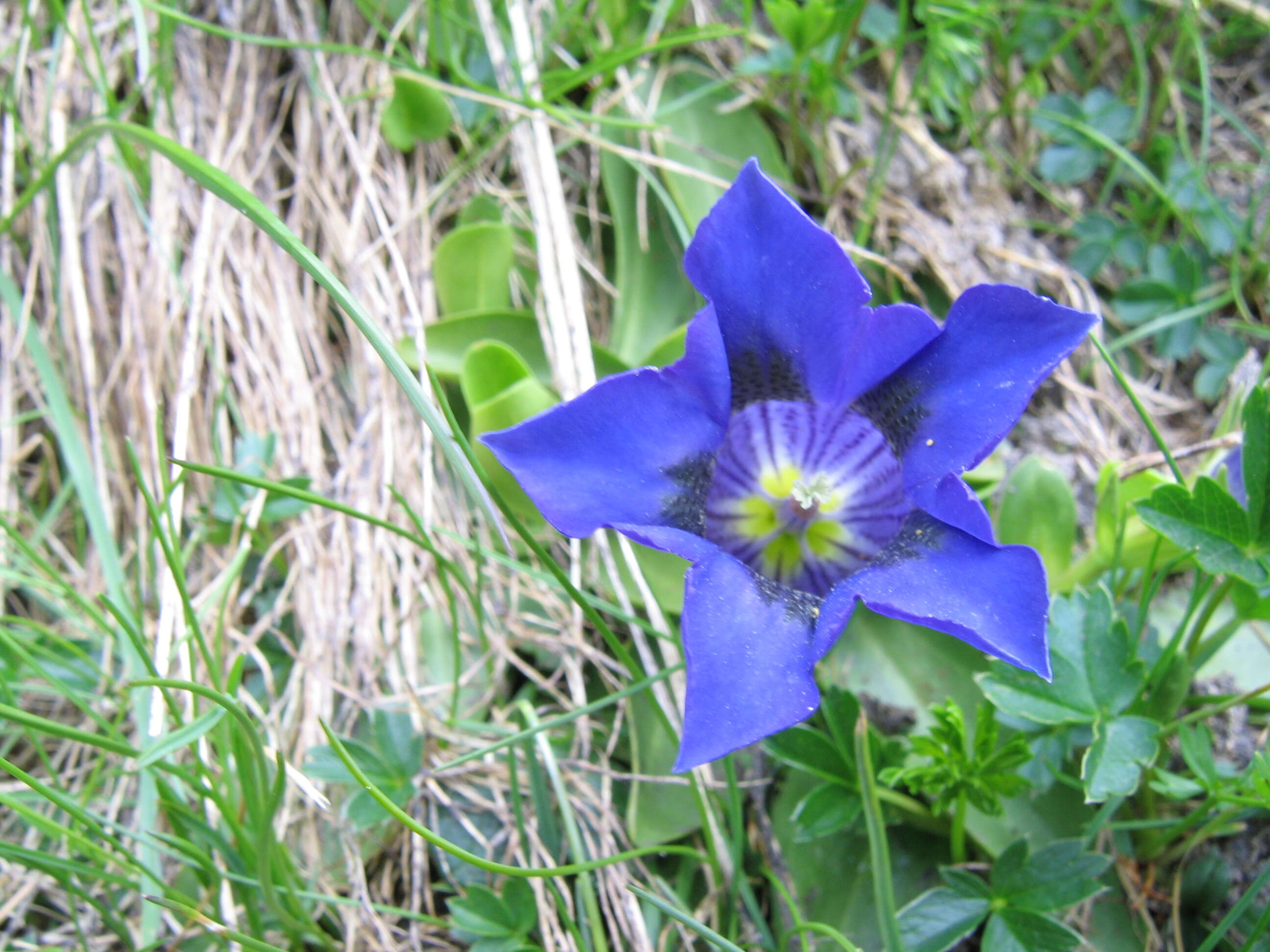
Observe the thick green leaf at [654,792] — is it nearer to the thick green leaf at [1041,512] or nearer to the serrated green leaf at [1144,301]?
the thick green leaf at [1041,512]

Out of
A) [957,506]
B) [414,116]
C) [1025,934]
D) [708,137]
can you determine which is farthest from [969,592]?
[414,116]

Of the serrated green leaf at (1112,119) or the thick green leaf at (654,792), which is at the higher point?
the serrated green leaf at (1112,119)

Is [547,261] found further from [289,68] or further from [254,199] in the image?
[289,68]

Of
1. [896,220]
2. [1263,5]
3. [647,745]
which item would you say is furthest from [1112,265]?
[647,745]

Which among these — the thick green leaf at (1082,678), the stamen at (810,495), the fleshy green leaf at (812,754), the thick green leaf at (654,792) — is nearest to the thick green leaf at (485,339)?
the stamen at (810,495)

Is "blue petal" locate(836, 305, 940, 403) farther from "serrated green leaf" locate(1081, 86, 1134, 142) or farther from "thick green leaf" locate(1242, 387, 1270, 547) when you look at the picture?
"serrated green leaf" locate(1081, 86, 1134, 142)

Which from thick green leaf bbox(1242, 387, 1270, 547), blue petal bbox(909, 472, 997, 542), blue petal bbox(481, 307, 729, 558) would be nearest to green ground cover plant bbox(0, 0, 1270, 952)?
thick green leaf bbox(1242, 387, 1270, 547)
